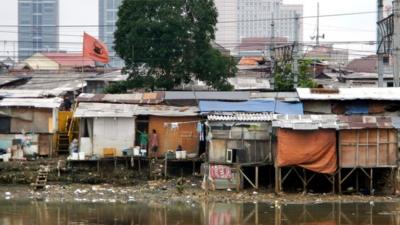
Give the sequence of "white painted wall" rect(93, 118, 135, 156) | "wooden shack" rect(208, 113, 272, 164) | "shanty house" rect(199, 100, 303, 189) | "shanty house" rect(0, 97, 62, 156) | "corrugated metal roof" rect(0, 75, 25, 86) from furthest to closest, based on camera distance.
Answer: "corrugated metal roof" rect(0, 75, 25, 86) → "shanty house" rect(0, 97, 62, 156) → "white painted wall" rect(93, 118, 135, 156) → "wooden shack" rect(208, 113, 272, 164) → "shanty house" rect(199, 100, 303, 189)

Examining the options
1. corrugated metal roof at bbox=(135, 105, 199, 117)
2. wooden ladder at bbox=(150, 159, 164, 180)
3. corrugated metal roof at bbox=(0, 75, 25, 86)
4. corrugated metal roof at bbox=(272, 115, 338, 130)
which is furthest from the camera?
corrugated metal roof at bbox=(0, 75, 25, 86)

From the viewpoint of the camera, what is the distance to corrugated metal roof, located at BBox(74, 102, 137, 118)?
99.3 feet

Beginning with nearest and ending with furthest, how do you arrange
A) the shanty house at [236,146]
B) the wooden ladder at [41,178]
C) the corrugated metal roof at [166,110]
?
the shanty house at [236,146] < the wooden ladder at [41,178] < the corrugated metal roof at [166,110]

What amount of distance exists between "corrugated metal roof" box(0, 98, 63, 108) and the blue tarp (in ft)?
20.8

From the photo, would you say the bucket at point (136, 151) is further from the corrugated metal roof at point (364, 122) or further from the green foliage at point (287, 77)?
the green foliage at point (287, 77)

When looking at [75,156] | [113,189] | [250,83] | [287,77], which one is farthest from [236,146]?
[250,83]

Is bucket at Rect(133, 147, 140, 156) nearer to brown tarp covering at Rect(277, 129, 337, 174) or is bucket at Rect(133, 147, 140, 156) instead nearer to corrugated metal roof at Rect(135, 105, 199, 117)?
corrugated metal roof at Rect(135, 105, 199, 117)

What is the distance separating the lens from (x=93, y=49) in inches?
1550

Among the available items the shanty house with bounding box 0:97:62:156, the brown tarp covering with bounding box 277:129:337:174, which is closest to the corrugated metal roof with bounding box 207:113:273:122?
the brown tarp covering with bounding box 277:129:337:174

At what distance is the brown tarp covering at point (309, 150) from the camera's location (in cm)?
2672

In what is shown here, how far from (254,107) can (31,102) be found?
30.4ft

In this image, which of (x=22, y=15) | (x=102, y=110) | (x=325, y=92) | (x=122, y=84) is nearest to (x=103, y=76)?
(x=122, y=84)

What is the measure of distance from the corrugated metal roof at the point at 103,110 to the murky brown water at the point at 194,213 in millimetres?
5399

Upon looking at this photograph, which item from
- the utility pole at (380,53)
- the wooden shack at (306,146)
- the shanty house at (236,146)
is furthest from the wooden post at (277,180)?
the utility pole at (380,53)
